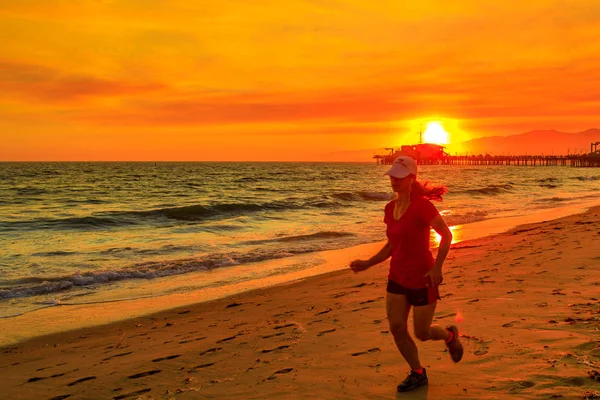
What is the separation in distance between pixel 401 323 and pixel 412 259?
1.82 feet

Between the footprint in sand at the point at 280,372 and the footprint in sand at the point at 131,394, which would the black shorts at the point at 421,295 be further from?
the footprint in sand at the point at 131,394

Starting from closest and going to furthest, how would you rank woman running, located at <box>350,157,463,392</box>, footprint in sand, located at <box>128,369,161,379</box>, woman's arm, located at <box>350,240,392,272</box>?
woman running, located at <box>350,157,463,392</box> < woman's arm, located at <box>350,240,392,272</box> < footprint in sand, located at <box>128,369,161,379</box>

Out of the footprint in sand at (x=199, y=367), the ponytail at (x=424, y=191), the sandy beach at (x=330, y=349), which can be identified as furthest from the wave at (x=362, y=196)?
the ponytail at (x=424, y=191)

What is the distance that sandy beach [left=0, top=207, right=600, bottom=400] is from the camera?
448 centimetres

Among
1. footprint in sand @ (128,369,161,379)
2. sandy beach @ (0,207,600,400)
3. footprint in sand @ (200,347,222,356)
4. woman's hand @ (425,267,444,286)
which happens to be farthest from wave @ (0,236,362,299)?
woman's hand @ (425,267,444,286)

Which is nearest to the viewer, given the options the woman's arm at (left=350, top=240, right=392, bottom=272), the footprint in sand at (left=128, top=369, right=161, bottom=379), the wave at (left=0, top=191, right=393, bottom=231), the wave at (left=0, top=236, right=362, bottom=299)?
the woman's arm at (left=350, top=240, right=392, bottom=272)

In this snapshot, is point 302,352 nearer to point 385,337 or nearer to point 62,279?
point 385,337

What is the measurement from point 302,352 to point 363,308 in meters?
2.11

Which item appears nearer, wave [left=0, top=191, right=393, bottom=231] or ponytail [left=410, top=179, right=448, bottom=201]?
ponytail [left=410, top=179, right=448, bottom=201]

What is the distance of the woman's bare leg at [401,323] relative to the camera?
4320mm

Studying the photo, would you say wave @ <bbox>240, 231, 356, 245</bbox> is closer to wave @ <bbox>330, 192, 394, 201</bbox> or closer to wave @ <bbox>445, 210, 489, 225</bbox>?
wave @ <bbox>445, 210, 489, 225</bbox>

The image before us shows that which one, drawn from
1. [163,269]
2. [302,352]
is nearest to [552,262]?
[302,352]

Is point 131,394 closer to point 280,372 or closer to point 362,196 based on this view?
point 280,372

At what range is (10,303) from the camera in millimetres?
9547
